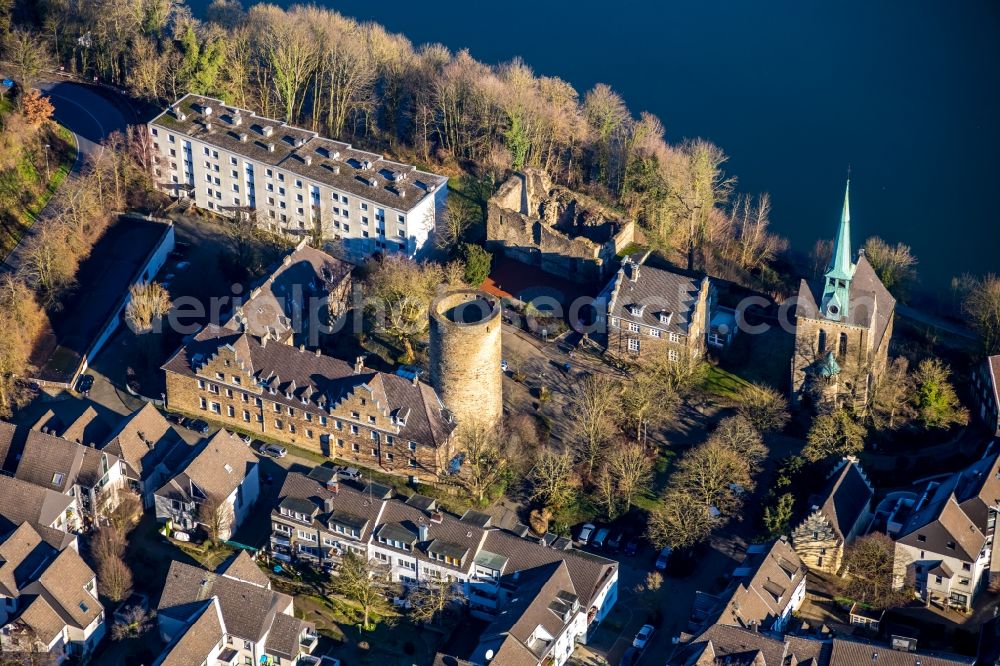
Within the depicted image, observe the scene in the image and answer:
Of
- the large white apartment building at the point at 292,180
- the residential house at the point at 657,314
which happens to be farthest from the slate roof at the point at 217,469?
the residential house at the point at 657,314

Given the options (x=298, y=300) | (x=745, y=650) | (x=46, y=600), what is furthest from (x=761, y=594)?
(x=298, y=300)

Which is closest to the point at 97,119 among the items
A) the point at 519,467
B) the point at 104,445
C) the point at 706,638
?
the point at 104,445

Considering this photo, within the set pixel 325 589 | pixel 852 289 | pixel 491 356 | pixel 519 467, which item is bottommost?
pixel 325 589

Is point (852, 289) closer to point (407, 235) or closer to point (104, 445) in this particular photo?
point (407, 235)

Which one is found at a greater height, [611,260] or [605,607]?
[611,260]

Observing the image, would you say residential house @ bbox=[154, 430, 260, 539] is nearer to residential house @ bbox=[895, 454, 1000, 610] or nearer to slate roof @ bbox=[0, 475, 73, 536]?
slate roof @ bbox=[0, 475, 73, 536]
